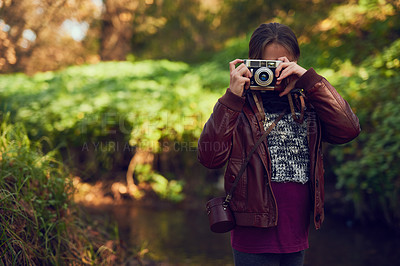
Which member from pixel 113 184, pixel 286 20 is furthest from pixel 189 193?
pixel 286 20

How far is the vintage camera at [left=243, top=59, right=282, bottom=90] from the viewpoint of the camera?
71.1 inches

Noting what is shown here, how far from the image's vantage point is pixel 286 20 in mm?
9062

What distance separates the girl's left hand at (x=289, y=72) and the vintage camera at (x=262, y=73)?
0.02 meters

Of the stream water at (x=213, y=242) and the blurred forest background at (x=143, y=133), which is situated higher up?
the blurred forest background at (x=143, y=133)

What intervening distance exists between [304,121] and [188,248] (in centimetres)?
251

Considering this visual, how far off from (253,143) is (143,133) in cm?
368

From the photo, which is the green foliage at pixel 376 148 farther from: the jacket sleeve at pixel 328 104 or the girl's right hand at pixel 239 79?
the girl's right hand at pixel 239 79

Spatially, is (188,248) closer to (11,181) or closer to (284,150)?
(11,181)

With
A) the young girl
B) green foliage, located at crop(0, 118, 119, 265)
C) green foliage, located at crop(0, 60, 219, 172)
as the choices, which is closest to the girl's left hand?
the young girl

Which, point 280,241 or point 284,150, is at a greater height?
point 284,150

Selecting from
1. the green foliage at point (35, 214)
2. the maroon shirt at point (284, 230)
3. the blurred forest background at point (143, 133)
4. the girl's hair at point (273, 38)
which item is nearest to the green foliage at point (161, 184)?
the blurred forest background at point (143, 133)

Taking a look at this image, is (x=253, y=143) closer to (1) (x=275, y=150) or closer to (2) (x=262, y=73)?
(1) (x=275, y=150)

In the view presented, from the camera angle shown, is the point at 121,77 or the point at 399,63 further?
the point at 121,77

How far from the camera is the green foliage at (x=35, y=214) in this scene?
2.44 metres
